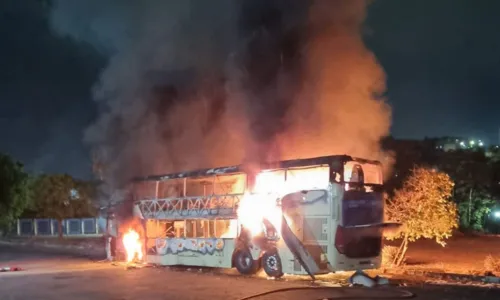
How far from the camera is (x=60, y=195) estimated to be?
48.8m

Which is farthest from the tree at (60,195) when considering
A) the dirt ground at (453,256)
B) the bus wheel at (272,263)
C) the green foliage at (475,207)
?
the bus wheel at (272,263)

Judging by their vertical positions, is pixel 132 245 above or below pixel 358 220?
below

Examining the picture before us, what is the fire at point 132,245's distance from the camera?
78.1ft

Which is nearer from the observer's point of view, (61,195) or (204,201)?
(204,201)

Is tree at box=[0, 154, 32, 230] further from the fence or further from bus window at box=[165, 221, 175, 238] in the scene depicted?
bus window at box=[165, 221, 175, 238]

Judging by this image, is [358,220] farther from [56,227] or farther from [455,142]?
[455,142]

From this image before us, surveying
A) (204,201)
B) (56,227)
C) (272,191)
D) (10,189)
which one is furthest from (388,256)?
(56,227)

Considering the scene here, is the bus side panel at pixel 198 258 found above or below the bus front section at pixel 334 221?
below

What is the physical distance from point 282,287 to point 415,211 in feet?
17.3

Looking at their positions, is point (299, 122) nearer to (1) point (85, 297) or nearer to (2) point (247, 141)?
(2) point (247, 141)

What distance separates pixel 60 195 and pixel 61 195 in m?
0.08

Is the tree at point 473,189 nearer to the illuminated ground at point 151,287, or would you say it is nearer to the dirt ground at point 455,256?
the dirt ground at point 455,256

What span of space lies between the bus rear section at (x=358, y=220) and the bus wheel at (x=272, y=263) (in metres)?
2.00

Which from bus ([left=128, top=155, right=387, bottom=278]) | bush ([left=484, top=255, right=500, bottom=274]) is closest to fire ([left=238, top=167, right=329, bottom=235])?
bus ([left=128, top=155, right=387, bottom=278])
